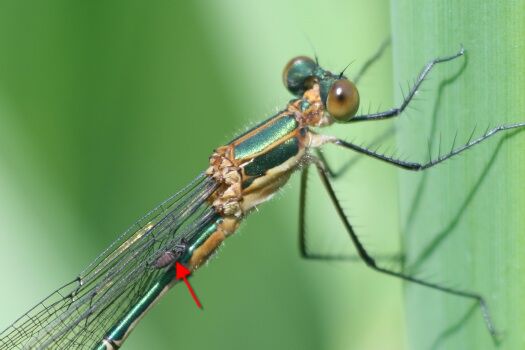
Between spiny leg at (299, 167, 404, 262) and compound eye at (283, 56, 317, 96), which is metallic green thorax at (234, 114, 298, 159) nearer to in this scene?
compound eye at (283, 56, 317, 96)

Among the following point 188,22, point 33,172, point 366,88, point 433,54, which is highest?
point 188,22

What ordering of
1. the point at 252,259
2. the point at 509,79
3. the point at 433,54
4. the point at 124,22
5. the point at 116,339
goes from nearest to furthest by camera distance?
the point at 509,79 → the point at 433,54 → the point at 124,22 → the point at 252,259 → the point at 116,339

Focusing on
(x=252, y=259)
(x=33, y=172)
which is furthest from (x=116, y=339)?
(x=33, y=172)

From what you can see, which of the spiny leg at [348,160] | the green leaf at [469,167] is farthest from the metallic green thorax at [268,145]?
the green leaf at [469,167]

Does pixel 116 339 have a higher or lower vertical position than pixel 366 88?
lower

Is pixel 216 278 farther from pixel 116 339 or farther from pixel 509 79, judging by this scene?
pixel 509 79

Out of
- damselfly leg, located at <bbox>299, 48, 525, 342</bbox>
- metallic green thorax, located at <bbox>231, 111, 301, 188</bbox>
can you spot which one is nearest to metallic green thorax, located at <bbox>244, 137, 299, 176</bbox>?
metallic green thorax, located at <bbox>231, 111, 301, 188</bbox>
